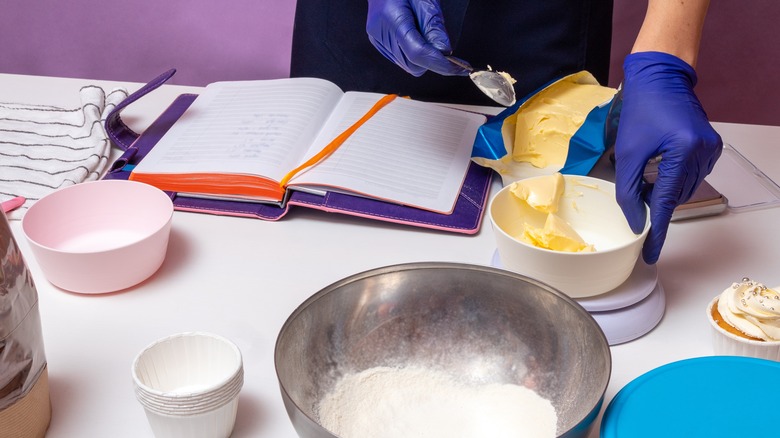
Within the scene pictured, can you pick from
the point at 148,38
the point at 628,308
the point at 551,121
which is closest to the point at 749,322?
the point at 628,308

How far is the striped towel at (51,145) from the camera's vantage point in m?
1.14

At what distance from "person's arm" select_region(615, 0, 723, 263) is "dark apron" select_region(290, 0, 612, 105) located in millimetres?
381

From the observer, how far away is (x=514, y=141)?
1188 mm

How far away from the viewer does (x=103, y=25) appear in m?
2.16

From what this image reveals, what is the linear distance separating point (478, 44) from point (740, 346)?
2.65 feet

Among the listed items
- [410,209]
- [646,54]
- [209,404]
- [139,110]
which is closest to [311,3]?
[139,110]

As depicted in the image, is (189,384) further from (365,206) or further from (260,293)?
(365,206)

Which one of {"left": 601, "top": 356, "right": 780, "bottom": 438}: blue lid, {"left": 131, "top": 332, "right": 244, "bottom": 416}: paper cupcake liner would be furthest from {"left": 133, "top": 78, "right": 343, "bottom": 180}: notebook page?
{"left": 601, "top": 356, "right": 780, "bottom": 438}: blue lid

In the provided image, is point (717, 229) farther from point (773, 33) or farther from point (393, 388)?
point (773, 33)

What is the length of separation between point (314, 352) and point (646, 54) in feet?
1.92

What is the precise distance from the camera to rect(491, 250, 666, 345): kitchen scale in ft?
2.82

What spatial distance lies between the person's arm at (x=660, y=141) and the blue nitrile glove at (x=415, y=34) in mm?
244

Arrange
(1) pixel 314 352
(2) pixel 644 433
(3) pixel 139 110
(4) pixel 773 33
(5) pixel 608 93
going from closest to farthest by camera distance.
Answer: (2) pixel 644 433, (1) pixel 314 352, (5) pixel 608 93, (3) pixel 139 110, (4) pixel 773 33

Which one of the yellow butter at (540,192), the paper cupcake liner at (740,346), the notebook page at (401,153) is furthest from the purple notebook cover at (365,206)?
the paper cupcake liner at (740,346)
